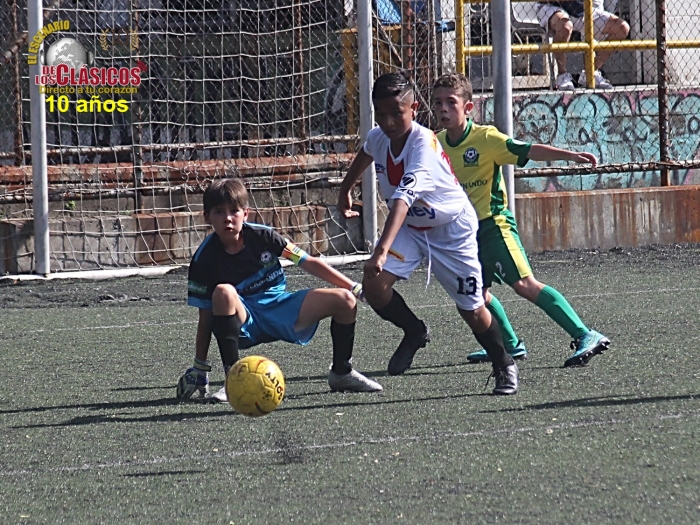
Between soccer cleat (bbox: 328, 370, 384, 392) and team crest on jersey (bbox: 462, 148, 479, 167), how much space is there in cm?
138

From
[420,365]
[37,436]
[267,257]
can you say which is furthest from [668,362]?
[37,436]

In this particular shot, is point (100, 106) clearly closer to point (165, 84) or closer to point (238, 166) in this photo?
point (165, 84)

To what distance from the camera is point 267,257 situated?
5.52m

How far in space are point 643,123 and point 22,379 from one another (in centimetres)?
978

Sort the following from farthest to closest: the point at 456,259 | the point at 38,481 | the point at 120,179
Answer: the point at 120,179
the point at 456,259
the point at 38,481

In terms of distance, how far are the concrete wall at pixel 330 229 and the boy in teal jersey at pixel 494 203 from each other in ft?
18.1

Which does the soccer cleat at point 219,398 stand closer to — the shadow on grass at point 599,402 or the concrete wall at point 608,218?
the shadow on grass at point 599,402

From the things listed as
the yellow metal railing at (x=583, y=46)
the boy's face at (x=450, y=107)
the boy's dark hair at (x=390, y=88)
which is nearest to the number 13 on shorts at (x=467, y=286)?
the boy's dark hair at (x=390, y=88)

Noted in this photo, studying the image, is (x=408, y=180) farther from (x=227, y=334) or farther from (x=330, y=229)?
(x=330, y=229)

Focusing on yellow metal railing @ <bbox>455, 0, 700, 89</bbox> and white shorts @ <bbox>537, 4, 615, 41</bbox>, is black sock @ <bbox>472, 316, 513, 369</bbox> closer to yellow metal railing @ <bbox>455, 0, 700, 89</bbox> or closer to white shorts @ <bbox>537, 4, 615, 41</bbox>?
yellow metal railing @ <bbox>455, 0, 700, 89</bbox>

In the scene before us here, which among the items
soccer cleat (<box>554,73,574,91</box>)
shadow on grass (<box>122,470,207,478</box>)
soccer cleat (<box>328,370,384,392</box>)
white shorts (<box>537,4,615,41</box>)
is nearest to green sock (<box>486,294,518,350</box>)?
soccer cleat (<box>328,370,384,392</box>)

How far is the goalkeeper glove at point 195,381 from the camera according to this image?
17.7 feet

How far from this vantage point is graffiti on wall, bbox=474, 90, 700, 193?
13.6m

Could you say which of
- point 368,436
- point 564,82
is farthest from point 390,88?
point 564,82
